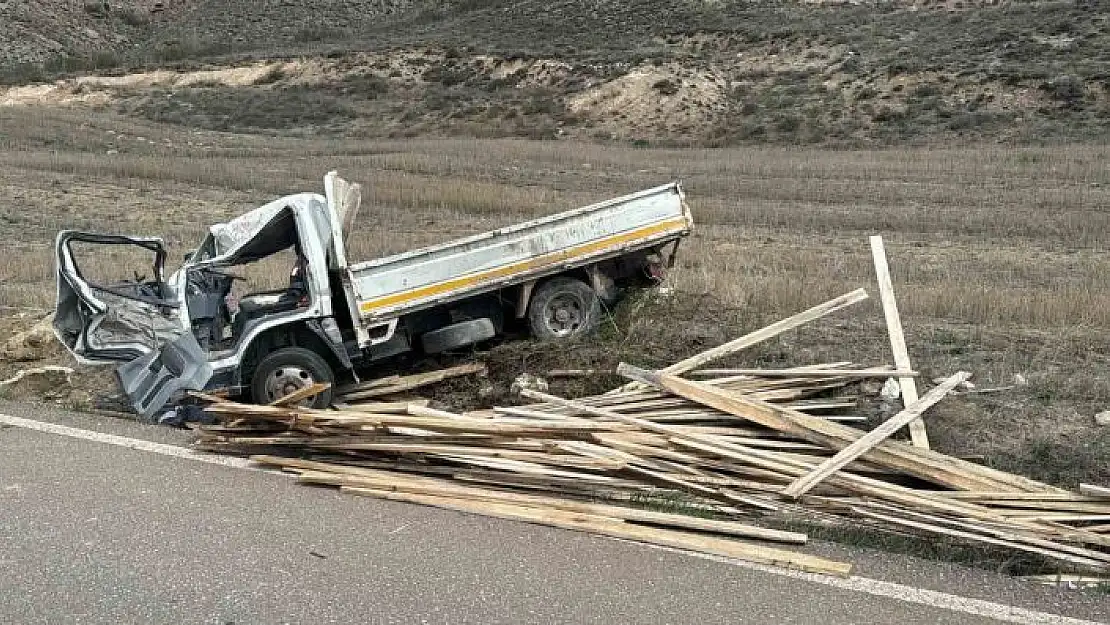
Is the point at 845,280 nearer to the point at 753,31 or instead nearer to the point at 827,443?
the point at 827,443

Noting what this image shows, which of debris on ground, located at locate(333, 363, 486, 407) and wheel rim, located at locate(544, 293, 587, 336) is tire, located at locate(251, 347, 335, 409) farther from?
wheel rim, located at locate(544, 293, 587, 336)

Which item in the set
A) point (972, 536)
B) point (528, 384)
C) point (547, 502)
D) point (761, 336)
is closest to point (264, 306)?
point (528, 384)

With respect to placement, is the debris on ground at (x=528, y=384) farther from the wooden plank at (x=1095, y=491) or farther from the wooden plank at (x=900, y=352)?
the wooden plank at (x=1095, y=491)

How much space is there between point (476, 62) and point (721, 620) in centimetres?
5706

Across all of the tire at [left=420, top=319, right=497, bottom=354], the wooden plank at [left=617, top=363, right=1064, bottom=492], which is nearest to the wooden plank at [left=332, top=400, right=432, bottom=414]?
the tire at [left=420, top=319, right=497, bottom=354]

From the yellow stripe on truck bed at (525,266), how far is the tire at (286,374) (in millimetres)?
589

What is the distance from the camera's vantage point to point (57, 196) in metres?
23.0

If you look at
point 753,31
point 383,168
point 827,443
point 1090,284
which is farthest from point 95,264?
point 753,31

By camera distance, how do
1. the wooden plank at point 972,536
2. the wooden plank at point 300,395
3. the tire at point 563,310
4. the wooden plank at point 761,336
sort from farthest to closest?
the tire at point 563,310 → the wooden plank at point 761,336 → the wooden plank at point 300,395 → the wooden plank at point 972,536

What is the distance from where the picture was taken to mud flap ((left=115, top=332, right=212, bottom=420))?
771 centimetres

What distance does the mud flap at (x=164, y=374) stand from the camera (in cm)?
771

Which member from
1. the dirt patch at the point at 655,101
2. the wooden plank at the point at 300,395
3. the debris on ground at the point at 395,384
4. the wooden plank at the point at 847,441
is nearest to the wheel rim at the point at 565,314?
the debris on ground at the point at 395,384

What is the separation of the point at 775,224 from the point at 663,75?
3035 cm

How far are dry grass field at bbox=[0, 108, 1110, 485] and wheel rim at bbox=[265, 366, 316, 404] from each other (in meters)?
1.64
